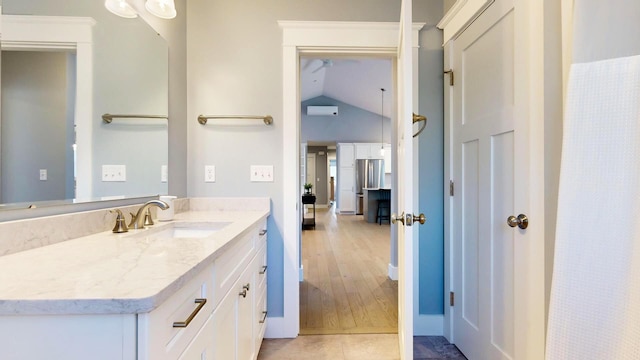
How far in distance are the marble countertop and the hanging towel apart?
109 centimetres

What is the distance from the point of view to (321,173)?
38.1 ft

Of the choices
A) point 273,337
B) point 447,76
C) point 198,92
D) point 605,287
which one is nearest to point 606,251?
point 605,287

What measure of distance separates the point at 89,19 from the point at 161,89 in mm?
518

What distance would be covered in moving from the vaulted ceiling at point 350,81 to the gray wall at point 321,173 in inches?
124

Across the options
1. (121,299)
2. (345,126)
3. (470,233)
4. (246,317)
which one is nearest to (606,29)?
(470,233)

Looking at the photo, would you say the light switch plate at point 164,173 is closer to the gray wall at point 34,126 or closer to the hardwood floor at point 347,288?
the gray wall at point 34,126

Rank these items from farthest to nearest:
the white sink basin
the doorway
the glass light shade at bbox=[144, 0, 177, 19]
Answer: the doorway → the glass light shade at bbox=[144, 0, 177, 19] → the white sink basin

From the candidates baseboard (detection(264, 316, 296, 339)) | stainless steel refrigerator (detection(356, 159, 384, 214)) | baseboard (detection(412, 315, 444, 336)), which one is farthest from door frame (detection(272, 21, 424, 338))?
stainless steel refrigerator (detection(356, 159, 384, 214))

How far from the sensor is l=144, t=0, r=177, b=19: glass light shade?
5.24ft

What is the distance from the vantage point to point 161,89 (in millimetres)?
1737

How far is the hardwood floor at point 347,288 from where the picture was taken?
85.1 inches

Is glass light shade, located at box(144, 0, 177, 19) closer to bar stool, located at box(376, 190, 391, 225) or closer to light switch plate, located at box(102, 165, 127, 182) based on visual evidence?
light switch plate, located at box(102, 165, 127, 182)

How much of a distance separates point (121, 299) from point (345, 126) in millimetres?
8775

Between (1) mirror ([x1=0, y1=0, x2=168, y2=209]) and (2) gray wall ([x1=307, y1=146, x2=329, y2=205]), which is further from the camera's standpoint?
(2) gray wall ([x1=307, y1=146, x2=329, y2=205])
